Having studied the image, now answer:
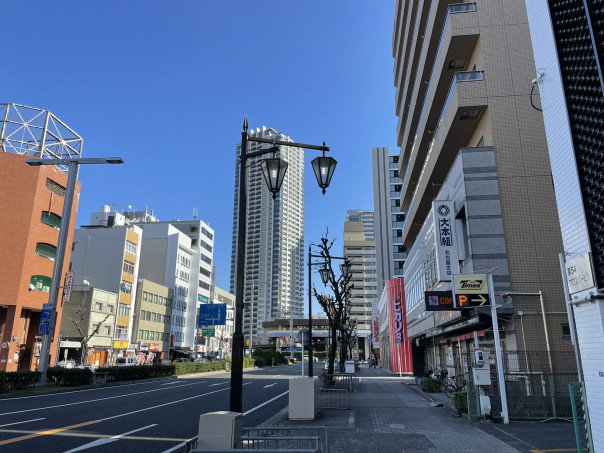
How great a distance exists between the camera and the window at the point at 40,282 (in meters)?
36.6

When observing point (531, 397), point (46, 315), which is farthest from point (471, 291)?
A: point (46, 315)

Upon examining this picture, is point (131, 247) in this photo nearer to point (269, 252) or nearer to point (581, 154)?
point (581, 154)

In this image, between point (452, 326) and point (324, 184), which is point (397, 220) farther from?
point (324, 184)

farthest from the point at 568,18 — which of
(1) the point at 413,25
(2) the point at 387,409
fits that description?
(1) the point at 413,25

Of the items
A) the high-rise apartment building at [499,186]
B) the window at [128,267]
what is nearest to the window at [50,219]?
the window at [128,267]

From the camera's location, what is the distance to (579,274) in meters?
6.83

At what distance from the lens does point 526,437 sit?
10062 millimetres

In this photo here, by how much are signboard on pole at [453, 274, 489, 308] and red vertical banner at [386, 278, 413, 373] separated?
2546cm

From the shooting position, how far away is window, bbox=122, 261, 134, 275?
65244 millimetres

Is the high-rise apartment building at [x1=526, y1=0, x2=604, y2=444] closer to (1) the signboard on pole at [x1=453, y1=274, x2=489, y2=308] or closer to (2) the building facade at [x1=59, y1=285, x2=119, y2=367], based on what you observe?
(1) the signboard on pole at [x1=453, y1=274, x2=489, y2=308]

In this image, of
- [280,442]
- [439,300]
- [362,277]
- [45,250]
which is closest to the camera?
[280,442]

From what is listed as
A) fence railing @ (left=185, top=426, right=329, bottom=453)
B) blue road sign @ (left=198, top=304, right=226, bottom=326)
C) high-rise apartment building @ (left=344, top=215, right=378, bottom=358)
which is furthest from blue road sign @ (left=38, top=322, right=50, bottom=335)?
high-rise apartment building @ (left=344, top=215, right=378, bottom=358)

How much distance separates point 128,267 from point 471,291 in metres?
61.5

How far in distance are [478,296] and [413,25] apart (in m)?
25.6
